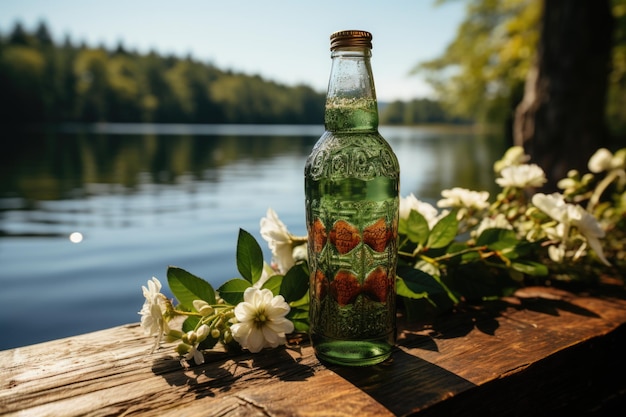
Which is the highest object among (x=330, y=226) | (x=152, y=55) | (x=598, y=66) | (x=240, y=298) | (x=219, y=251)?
(x=152, y=55)

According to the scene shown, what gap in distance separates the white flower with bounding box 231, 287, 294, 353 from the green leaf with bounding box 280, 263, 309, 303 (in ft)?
0.49

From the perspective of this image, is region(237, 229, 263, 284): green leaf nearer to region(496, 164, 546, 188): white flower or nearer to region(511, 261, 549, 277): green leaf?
region(511, 261, 549, 277): green leaf

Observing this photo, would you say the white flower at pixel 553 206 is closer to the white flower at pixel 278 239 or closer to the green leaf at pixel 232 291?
the white flower at pixel 278 239

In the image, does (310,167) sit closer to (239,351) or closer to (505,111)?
(239,351)

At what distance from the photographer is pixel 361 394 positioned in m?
1.21

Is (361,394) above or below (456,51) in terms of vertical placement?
below

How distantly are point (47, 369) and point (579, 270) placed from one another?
6.56 feet

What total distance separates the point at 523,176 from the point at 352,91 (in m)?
1.09

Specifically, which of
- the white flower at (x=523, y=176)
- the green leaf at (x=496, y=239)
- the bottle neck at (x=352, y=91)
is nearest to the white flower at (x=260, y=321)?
the bottle neck at (x=352, y=91)

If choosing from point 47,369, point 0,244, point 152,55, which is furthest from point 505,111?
point 152,55

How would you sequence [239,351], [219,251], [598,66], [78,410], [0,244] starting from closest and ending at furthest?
[78,410]
[239,351]
[598,66]
[219,251]
[0,244]

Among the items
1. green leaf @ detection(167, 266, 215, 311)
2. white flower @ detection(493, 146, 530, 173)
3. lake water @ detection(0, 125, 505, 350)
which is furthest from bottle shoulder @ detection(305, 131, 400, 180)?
lake water @ detection(0, 125, 505, 350)

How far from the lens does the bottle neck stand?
4.39ft

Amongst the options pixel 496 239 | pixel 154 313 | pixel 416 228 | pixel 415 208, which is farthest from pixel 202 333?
pixel 496 239
